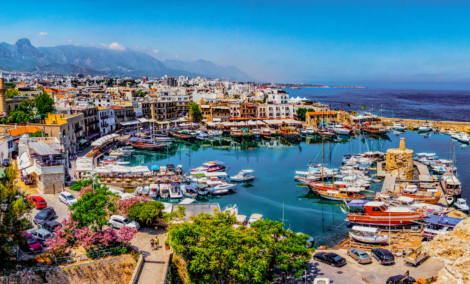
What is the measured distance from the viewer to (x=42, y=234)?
16406 millimetres

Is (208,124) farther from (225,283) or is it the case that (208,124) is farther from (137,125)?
(225,283)

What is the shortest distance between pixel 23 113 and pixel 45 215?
2927 centimetres

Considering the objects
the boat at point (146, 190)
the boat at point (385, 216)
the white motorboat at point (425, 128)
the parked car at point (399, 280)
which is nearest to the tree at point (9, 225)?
the parked car at point (399, 280)

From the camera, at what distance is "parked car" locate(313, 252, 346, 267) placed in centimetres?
1627

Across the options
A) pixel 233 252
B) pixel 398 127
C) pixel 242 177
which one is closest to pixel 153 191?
pixel 242 177

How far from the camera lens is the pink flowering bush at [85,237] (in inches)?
588

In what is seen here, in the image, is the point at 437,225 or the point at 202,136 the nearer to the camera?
the point at 437,225

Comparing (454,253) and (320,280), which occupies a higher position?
(454,253)

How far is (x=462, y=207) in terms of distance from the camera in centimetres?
2686

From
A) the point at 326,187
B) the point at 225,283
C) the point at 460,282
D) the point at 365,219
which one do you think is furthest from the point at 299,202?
the point at 460,282

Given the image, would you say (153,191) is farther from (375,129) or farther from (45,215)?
(375,129)

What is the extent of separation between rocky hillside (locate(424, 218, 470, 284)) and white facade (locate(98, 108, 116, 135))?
5581cm

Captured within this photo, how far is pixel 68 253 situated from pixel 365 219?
18.2m

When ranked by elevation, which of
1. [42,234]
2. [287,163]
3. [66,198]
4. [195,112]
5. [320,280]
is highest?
[195,112]
